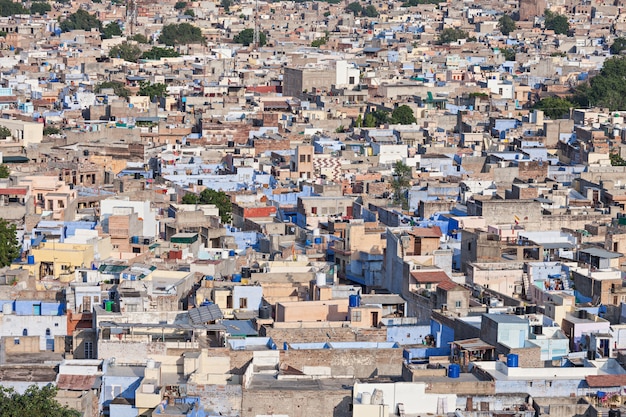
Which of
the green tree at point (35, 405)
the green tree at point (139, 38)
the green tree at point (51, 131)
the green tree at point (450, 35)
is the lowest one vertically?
the green tree at point (35, 405)

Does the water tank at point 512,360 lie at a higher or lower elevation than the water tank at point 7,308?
higher

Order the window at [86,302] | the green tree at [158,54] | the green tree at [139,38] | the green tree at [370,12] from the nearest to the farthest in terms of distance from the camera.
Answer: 1. the window at [86,302]
2. the green tree at [158,54]
3. the green tree at [139,38]
4. the green tree at [370,12]

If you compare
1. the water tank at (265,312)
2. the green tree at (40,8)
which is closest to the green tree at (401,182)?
the water tank at (265,312)

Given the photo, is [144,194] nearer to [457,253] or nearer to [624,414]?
[457,253]

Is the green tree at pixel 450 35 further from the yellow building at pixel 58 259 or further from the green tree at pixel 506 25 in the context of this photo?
the yellow building at pixel 58 259

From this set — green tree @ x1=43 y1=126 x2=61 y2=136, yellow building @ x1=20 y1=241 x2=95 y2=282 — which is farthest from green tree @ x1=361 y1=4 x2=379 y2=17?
yellow building @ x1=20 y1=241 x2=95 y2=282

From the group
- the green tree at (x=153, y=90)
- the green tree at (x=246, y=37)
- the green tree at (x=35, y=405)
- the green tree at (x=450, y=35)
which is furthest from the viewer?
the green tree at (x=246, y=37)

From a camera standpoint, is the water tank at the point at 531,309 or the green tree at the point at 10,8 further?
the green tree at the point at 10,8
